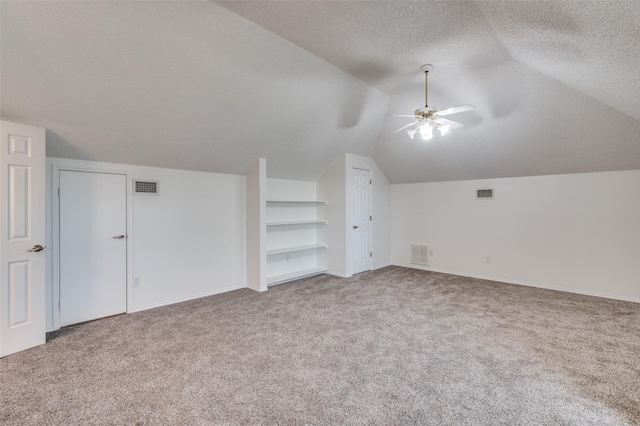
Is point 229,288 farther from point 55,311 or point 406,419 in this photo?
point 406,419

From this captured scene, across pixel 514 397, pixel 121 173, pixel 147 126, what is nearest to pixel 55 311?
pixel 121 173

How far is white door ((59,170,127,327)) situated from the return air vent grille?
5.15m

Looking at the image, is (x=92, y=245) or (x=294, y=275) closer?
(x=92, y=245)

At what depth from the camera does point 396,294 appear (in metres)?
4.41

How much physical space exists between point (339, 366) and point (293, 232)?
11.0ft

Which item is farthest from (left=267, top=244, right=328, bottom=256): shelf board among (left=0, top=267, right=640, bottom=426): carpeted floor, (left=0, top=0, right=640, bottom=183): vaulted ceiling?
(left=0, top=0, right=640, bottom=183): vaulted ceiling

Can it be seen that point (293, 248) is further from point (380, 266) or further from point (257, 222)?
point (380, 266)

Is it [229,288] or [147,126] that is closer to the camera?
[147,126]

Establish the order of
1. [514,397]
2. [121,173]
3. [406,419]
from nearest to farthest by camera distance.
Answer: [406,419] < [514,397] < [121,173]

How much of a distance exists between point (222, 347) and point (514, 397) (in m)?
2.37

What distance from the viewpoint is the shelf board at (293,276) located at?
491cm

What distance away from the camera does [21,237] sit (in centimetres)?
273

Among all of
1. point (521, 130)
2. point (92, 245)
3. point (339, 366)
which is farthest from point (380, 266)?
point (92, 245)

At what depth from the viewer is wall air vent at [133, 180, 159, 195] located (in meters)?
3.79
